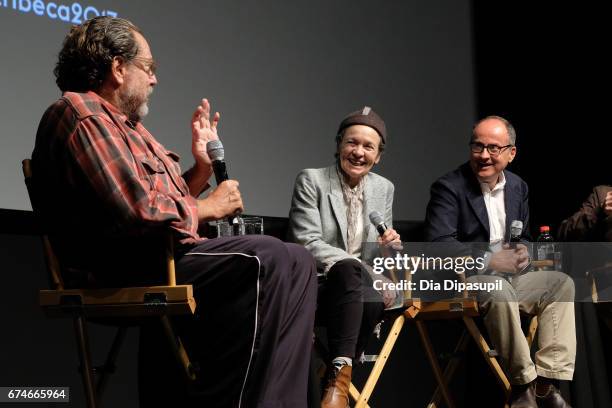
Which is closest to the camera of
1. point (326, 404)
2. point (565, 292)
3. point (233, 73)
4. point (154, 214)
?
point (154, 214)

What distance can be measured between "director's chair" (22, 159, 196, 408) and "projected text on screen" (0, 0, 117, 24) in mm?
1258

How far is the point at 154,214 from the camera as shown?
2182 mm

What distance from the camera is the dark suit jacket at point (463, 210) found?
387 cm

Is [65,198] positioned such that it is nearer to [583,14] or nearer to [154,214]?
[154,214]

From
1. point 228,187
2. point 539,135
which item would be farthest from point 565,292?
point 228,187

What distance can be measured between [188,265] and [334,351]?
953 millimetres

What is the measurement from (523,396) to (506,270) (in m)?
0.60

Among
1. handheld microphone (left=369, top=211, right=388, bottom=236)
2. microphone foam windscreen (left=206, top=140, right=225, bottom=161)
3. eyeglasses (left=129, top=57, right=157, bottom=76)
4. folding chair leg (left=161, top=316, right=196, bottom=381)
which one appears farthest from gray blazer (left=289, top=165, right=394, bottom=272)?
folding chair leg (left=161, top=316, right=196, bottom=381)

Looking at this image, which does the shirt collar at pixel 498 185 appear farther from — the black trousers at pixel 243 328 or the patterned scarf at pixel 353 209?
the black trousers at pixel 243 328

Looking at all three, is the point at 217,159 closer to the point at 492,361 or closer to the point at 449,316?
the point at 449,316

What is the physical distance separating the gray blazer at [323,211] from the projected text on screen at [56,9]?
1155 millimetres

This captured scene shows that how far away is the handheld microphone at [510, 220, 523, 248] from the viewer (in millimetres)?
3781

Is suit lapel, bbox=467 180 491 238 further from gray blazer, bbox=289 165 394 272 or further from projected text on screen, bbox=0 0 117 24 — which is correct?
projected text on screen, bbox=0 0 117 24

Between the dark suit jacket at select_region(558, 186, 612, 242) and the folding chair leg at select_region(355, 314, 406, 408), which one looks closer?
the folding chair leg at select_region(355, 314, 406, 408)
